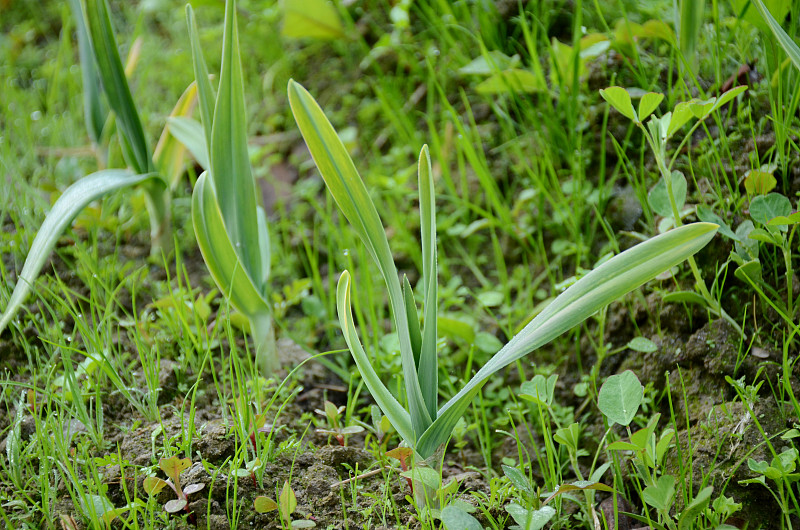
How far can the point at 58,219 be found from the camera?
1157 millimetres

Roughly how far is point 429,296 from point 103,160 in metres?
1.14

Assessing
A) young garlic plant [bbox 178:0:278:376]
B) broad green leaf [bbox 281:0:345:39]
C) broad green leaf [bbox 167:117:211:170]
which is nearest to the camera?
young garlic plant [bbox 178:0:278:376]

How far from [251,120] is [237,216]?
1.02 m

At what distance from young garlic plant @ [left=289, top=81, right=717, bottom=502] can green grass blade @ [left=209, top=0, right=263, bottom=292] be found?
0.28m

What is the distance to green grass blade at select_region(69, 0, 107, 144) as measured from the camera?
59.6 inches

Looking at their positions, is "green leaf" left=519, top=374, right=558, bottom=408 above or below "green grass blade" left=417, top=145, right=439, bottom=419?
below

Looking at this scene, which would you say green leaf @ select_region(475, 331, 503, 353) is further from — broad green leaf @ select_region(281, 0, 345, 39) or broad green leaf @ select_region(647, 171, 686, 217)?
broad green leaf @ select_region(281, 0, 345, 39)

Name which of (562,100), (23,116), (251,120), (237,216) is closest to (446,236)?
(562,100)

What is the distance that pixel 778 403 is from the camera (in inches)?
40.5

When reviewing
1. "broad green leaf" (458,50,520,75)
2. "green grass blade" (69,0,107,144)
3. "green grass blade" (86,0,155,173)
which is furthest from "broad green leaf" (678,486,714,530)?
"green grass blade" (69,0,107,144)

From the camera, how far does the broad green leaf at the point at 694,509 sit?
2.79ft

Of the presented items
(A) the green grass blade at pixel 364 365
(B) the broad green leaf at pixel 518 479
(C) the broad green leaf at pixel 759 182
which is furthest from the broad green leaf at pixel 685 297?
(A) the green grass blade at pixel 364 365

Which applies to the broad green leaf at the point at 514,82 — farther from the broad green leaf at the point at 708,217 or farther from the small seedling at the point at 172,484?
the small seedling at the point at 172,484

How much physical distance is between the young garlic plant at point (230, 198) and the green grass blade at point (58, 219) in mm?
218
